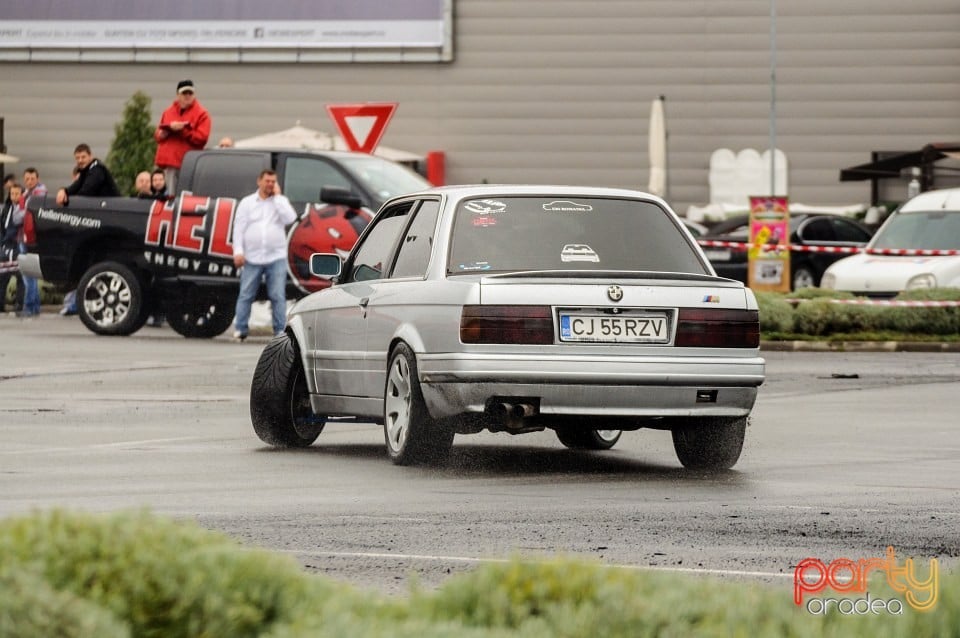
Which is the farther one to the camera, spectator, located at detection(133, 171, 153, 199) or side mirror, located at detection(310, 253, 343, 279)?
spectator, located at detection(133, 171, 153, 199)

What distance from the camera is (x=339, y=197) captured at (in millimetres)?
20516

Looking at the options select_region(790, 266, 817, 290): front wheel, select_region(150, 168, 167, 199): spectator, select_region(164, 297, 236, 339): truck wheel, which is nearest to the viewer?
select_region(150, 168, 167, 199): spectator

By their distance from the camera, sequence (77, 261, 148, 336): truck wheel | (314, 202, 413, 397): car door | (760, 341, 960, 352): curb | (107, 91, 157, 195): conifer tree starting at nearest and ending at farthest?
(314, 202, 413, 397): car door → (760, 341, 960, 352): curb → (77, 261, 148, 336): truck wheel → (107, 91, 157, 195): conifer tree

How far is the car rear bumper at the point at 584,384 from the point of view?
9500mm

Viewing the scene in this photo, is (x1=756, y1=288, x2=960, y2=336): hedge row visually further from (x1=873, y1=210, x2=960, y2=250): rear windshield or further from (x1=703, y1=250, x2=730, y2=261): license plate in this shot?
(x1=703, y1=250, x2=730, y2=261): license plate

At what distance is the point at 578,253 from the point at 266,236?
35.3 feet

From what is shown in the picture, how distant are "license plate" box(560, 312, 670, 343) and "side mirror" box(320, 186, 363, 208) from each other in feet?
35.9

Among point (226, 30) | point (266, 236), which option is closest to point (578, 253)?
point (266, 236)

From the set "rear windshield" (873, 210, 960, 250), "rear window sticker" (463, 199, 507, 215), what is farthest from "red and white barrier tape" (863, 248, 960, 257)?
"rear window sticker" (463, 199, 507, 215)

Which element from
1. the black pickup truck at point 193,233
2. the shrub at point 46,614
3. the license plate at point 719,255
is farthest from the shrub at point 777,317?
the shrub at point 46,614

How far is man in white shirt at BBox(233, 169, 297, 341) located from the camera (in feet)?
67.9

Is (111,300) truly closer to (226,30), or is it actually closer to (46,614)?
(46,614)

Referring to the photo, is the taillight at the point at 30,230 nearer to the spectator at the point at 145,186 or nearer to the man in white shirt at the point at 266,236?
the spectator at the point at 145,186

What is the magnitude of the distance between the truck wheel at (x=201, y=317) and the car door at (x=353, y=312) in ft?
37.7
